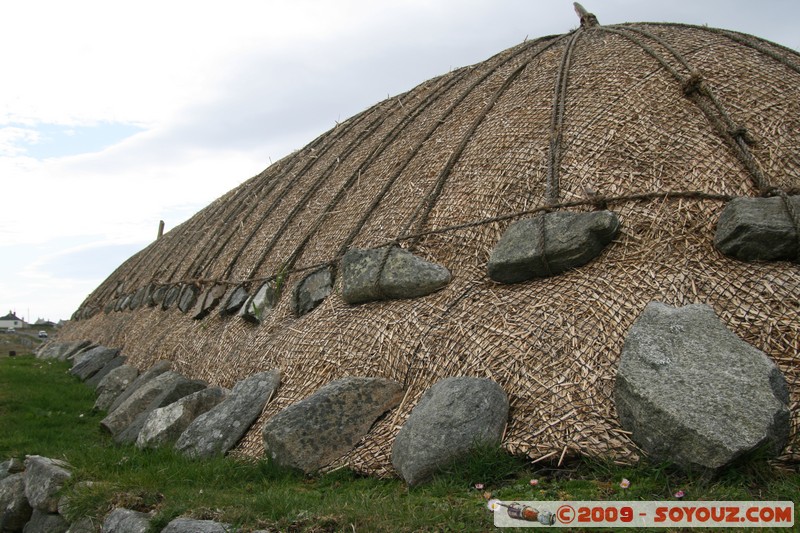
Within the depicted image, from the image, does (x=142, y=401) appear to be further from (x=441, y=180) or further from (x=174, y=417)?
(x=441, y=180)

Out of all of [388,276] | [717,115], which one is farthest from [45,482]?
[717,115]

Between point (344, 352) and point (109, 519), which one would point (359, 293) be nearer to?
point (344, 352)

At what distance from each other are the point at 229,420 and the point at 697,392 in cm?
421

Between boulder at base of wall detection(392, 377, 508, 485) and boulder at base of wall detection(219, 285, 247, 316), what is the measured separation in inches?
192

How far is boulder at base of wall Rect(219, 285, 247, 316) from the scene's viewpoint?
29.7ft

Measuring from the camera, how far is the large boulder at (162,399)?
742 cm

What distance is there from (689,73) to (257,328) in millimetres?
5683

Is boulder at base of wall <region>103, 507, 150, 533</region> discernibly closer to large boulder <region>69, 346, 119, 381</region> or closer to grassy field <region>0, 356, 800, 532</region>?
grassy field <region>0, 356, 800, 532</region>

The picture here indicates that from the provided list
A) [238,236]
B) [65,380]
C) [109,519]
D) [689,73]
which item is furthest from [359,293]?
[65,380]

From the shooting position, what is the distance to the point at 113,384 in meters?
10.4

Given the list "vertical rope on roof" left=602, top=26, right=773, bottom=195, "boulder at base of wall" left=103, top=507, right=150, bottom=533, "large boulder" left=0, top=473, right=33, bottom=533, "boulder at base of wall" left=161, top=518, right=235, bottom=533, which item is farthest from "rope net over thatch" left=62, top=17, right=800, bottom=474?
"large boulder" left=0, top=473, right=33, bottom=533

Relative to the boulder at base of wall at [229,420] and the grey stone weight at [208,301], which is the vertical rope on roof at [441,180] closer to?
the boulder at base of wall at [229,420]

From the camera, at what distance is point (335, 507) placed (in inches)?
156

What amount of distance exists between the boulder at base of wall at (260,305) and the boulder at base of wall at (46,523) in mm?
3228
